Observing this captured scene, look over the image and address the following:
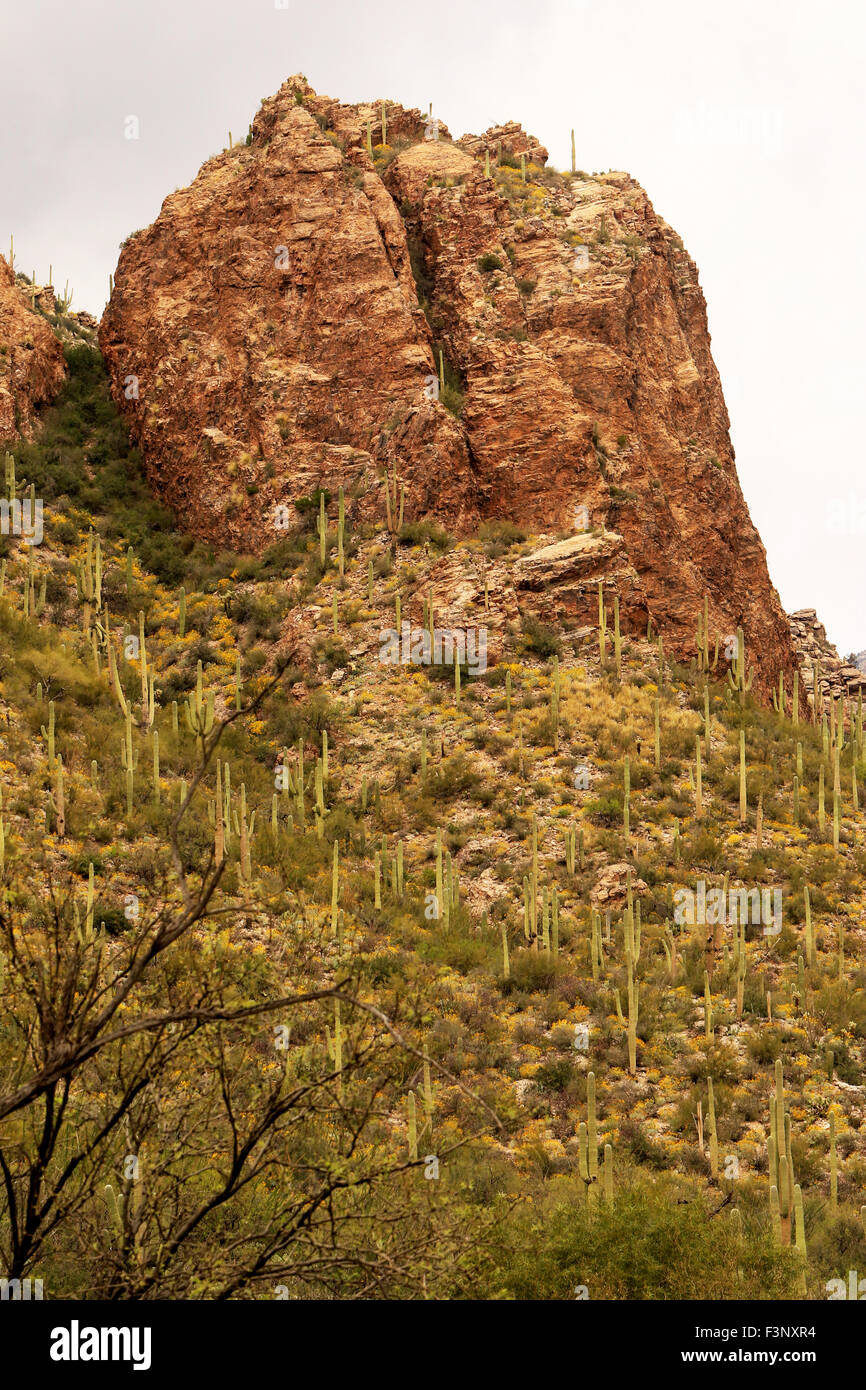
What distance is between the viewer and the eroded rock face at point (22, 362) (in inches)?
1788

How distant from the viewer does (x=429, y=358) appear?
4419 centimetres

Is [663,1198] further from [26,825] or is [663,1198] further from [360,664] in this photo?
[360,664]

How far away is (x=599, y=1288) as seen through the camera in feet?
48.4

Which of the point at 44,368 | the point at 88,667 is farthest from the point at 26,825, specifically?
the point at 44,368

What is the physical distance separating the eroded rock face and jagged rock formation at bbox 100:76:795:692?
7.14 feet

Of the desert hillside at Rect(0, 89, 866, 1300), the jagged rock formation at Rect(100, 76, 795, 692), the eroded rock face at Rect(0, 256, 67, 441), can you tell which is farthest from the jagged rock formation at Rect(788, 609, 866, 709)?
the eroded rock face at Rect(0, 256, 67, 441)

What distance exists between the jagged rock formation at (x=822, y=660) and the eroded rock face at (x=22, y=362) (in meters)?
33.0

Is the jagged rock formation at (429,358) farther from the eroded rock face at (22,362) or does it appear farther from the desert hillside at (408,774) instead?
the eroded rock face at (22,362)

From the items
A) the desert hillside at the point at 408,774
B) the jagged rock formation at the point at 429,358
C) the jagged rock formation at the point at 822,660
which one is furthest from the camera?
the jagged rock formation at the point at 822,660

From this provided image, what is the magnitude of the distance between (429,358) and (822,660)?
31.4m

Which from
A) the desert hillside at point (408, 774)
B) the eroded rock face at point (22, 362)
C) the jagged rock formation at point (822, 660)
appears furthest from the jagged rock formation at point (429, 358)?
the jagged rock formation at point (822, 660)

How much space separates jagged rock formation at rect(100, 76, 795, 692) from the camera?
42344mm

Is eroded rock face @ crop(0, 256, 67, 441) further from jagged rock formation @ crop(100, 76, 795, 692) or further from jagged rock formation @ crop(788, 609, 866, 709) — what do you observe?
jagged rock formation @ crop(788, 609, 866, 709)
